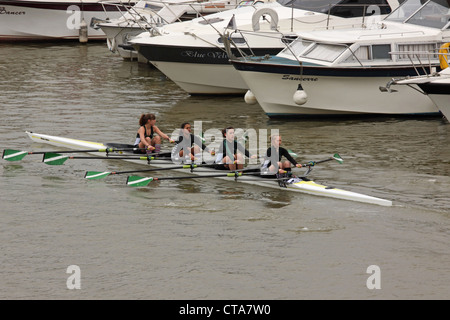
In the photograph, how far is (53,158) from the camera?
1736cm

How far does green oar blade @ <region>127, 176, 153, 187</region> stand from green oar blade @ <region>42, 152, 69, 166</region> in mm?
2102

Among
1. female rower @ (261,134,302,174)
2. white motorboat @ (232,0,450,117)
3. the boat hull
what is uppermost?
white motorboat @ (232,0,450,117)

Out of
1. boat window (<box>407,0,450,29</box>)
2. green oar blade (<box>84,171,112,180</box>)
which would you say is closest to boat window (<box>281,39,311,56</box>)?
boat window (<box>407,0,450,29</box>)

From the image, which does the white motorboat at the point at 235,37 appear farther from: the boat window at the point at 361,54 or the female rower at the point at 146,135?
the female rower at the point at 146,135

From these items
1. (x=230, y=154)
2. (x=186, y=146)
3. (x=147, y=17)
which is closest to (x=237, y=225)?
(x=230, y=154)

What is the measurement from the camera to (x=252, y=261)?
1245 centimetres

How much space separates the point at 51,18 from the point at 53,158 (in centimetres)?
2002

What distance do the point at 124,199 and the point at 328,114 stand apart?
7.42 metres

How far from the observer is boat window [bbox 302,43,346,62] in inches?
797

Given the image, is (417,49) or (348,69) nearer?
(348,69)

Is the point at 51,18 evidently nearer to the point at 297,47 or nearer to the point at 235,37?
the point at 235,37

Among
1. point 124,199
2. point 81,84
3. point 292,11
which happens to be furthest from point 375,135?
point 81,84

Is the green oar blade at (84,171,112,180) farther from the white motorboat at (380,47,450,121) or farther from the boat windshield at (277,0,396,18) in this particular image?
the boat windshield at (277,0,396,18)
